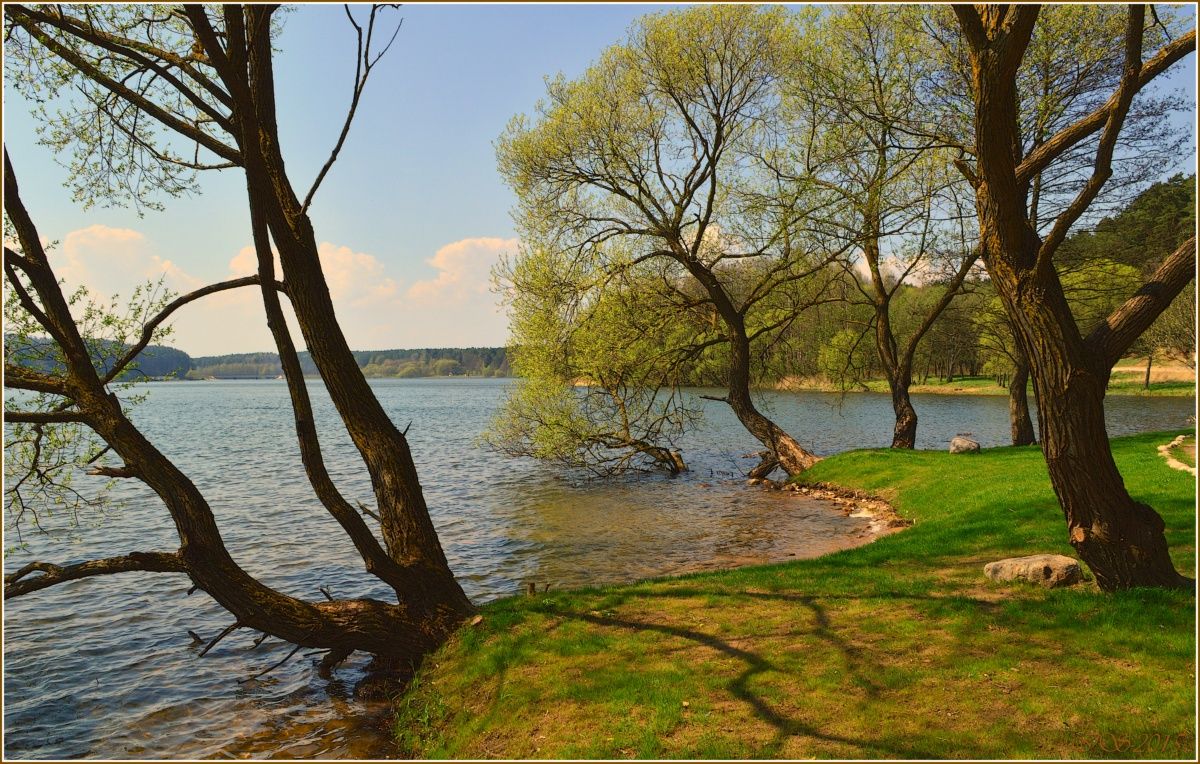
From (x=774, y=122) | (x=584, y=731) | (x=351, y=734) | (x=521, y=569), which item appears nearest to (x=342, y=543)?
(x=521, y=569)

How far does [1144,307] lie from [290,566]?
53.5 ft

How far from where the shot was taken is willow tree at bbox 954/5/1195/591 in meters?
7.79

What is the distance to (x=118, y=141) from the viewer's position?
9.99 m

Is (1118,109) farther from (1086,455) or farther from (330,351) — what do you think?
(330,351)

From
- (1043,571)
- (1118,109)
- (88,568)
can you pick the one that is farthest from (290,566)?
(1118,109)

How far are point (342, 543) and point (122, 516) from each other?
8.83 m

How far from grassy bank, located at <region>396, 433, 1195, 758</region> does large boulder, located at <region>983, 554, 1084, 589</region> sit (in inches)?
8.9

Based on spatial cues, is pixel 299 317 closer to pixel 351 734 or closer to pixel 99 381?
pixel 99 381

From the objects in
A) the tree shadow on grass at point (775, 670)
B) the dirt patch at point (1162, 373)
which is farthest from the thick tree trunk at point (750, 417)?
the dirt patch at point (1162, 373)

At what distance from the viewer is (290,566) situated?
1625 cm

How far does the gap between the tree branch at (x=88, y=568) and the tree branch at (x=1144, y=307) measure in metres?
10.6

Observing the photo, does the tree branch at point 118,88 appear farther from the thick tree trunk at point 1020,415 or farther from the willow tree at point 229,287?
the thick tree trunk at point 1020,415

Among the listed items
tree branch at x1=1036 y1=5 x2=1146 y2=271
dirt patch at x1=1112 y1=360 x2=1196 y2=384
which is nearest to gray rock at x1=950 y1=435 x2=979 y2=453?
tree branch at x1=1036 y1=5 x2=1146 y2=271

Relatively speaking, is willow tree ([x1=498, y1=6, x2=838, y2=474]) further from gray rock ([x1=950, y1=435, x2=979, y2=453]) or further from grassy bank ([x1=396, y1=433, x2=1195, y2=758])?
grassy bank ([x1=396, y1=433, x2=1195, y2=758])
